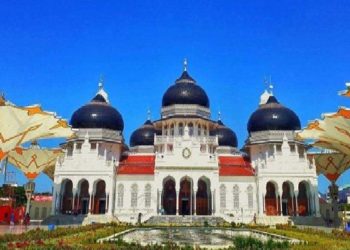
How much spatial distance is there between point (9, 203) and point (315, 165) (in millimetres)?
38852

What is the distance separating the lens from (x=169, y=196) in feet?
145

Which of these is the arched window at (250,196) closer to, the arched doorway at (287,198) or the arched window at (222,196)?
the arched window at (222,196)

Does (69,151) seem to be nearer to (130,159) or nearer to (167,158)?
(130,159)

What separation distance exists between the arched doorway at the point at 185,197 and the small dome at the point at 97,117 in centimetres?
1210

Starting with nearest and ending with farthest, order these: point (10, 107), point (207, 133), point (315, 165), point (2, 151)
A: point (10, 107)
point (2, 151)
point (315, 165)
point (207, 133)

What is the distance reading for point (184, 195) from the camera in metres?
44.3

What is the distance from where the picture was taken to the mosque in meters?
42.0

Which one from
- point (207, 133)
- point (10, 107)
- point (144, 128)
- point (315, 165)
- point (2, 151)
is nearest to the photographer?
point (10, 107)

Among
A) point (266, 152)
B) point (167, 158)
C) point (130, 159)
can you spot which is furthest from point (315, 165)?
point (130, 159)

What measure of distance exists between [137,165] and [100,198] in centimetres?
585

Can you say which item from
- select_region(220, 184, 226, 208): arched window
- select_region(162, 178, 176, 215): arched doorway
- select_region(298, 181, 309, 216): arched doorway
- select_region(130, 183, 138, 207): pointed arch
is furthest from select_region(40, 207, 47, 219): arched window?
select_region(298, 181, 309, 216): arched doorway

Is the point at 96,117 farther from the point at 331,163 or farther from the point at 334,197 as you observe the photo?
the point at 334,197

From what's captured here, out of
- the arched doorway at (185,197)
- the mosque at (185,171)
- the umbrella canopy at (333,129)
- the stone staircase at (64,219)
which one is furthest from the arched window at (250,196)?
the stone staircase at (64,219)

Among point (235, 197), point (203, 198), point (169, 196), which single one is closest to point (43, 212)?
point (169, 196)
